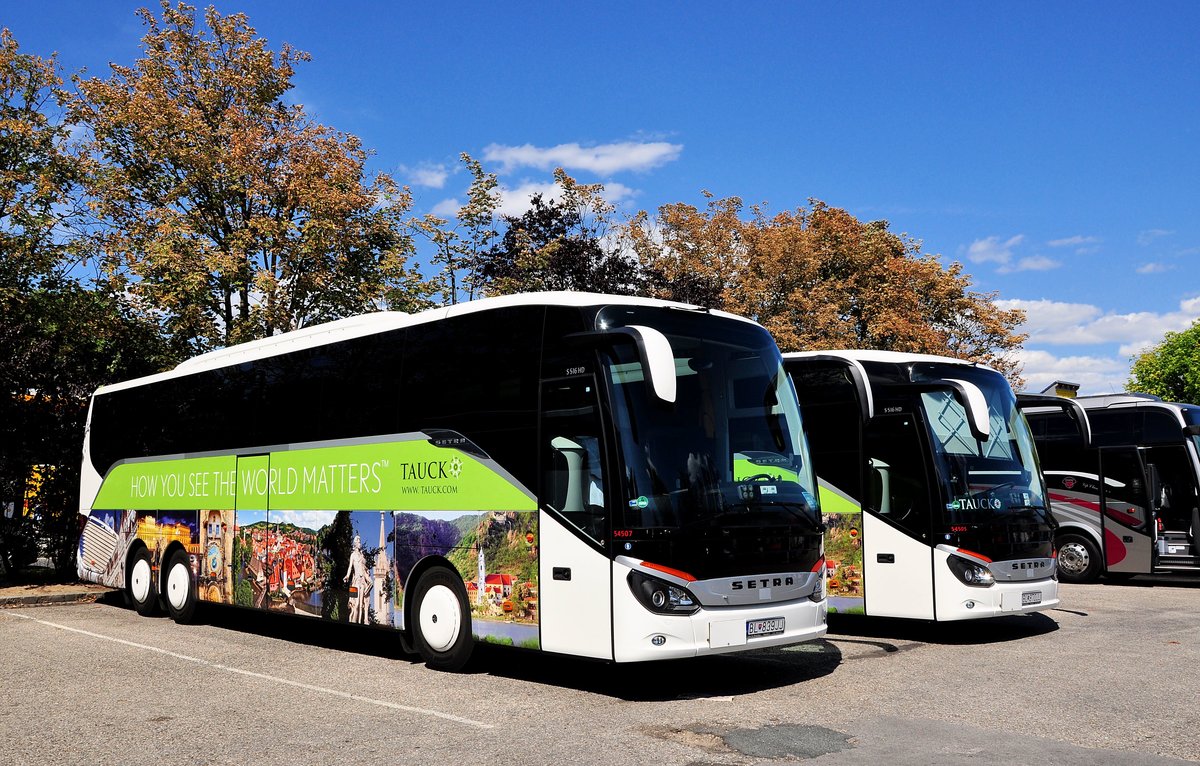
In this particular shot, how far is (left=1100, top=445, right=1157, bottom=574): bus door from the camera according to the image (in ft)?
61.1

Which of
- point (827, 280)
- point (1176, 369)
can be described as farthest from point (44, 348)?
point (1176, 369)

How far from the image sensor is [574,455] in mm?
8742

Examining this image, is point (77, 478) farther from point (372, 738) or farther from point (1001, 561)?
point (1001, 561)

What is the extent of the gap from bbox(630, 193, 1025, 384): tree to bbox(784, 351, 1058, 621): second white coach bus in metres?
23.4

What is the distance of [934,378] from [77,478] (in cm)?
1582

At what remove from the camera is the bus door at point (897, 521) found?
11797mm

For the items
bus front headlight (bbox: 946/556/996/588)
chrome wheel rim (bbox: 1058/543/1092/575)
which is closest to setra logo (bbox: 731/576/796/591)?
bus front headlight (bbox: 946/556/996/588)

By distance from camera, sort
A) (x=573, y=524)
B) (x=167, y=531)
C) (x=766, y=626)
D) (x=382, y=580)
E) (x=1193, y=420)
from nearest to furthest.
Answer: (x=573, y=524) → (x=766, y=626) → (x=382, y=580) → (x=167, y=531) → (x=1193, y=420)

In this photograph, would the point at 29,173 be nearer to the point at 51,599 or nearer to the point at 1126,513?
the point at 51,599

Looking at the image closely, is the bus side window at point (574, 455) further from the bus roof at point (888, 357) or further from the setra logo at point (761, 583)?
the bus roof at point (888, 357)

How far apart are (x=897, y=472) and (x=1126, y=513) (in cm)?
910

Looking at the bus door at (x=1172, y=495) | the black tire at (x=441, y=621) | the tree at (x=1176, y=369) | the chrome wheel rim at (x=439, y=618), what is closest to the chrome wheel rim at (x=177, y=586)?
the black tire at (x=441, y=621)

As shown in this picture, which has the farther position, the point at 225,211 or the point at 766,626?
the point at 225,211

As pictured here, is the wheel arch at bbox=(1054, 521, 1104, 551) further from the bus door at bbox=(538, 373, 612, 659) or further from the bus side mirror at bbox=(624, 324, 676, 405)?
the bus side mirror at bbox=(624, 324, 676, 405)
